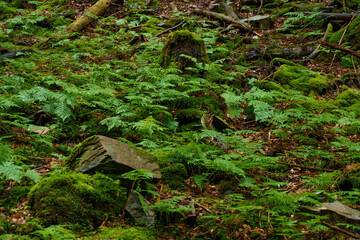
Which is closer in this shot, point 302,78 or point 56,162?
point 56,162

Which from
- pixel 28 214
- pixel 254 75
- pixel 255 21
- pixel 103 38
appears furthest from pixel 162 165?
pixel 255 21

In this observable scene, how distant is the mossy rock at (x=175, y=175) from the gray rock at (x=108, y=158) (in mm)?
199

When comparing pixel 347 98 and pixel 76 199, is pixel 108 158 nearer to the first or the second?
pixel 76 199

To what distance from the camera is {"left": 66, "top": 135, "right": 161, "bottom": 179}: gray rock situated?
3.47 meters

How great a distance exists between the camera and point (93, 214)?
3.08 m

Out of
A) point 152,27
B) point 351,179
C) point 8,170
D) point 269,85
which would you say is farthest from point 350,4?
point 8,170

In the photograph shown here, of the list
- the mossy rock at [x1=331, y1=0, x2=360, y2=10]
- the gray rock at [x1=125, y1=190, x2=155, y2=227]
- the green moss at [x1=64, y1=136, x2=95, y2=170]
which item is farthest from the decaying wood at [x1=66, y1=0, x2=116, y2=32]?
the mossy rock at [x1=331, y1=0, x2=360, y2=10]

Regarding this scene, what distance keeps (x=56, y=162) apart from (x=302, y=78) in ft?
21.0

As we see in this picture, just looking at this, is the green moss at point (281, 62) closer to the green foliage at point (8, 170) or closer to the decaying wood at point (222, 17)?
the decaying wood at point (222, 17)

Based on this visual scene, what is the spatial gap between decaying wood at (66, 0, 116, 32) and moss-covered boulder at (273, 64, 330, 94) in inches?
294

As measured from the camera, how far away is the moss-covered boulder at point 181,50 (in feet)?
23.9

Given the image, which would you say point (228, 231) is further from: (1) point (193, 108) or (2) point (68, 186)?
(1) point (193, 108)

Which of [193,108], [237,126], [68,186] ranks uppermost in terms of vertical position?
[68,186]

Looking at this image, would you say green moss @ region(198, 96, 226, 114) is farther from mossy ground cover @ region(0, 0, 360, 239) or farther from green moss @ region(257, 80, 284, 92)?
green moss @ region(257, 80, 284, 92)
